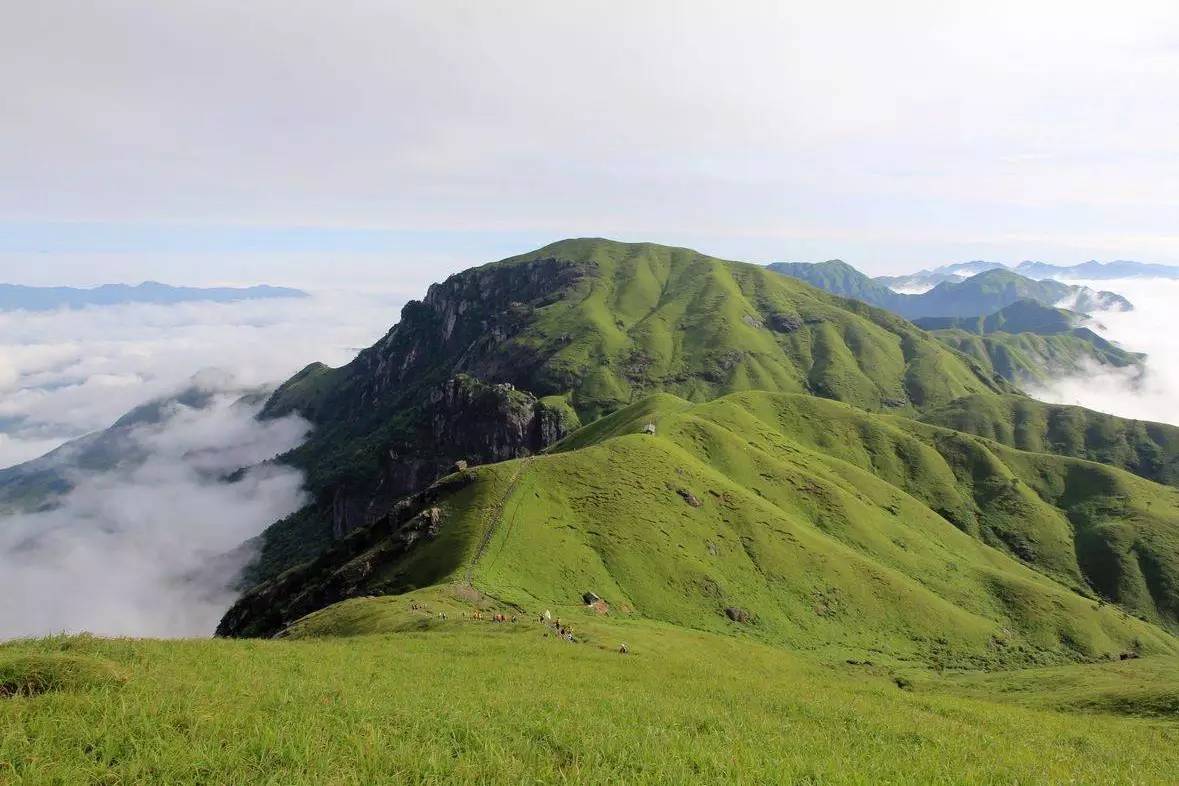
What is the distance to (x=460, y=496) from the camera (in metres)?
101

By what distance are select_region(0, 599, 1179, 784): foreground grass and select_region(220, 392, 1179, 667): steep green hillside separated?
145 feet

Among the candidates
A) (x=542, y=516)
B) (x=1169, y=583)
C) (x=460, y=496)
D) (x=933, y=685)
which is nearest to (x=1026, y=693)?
(x=933, y=685)

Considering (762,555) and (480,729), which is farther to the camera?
(762,555)

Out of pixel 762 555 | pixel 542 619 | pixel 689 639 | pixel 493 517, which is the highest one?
pixel 493 517

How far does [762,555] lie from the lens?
102 m

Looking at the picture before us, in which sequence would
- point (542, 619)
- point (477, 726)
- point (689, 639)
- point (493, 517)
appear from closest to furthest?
point (477, 726), point (542, 619), point (689, 639), point (493, 517)

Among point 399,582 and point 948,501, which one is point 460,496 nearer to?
point 399,582

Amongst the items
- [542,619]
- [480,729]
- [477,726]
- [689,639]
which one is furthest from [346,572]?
[480,729]

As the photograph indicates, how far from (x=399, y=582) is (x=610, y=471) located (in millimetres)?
40422

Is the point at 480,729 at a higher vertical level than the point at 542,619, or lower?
higher

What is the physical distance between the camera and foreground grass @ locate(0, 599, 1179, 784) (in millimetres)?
11531

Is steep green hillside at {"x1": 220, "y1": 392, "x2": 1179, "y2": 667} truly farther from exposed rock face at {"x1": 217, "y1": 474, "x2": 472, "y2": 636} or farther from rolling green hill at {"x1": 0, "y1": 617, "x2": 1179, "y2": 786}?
rolling green hill at {"x1": 0, "y1": 617, "x2": 1179, "y2": 786}

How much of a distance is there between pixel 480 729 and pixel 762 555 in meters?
94.5

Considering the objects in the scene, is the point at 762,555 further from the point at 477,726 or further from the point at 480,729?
the point at 480,729
